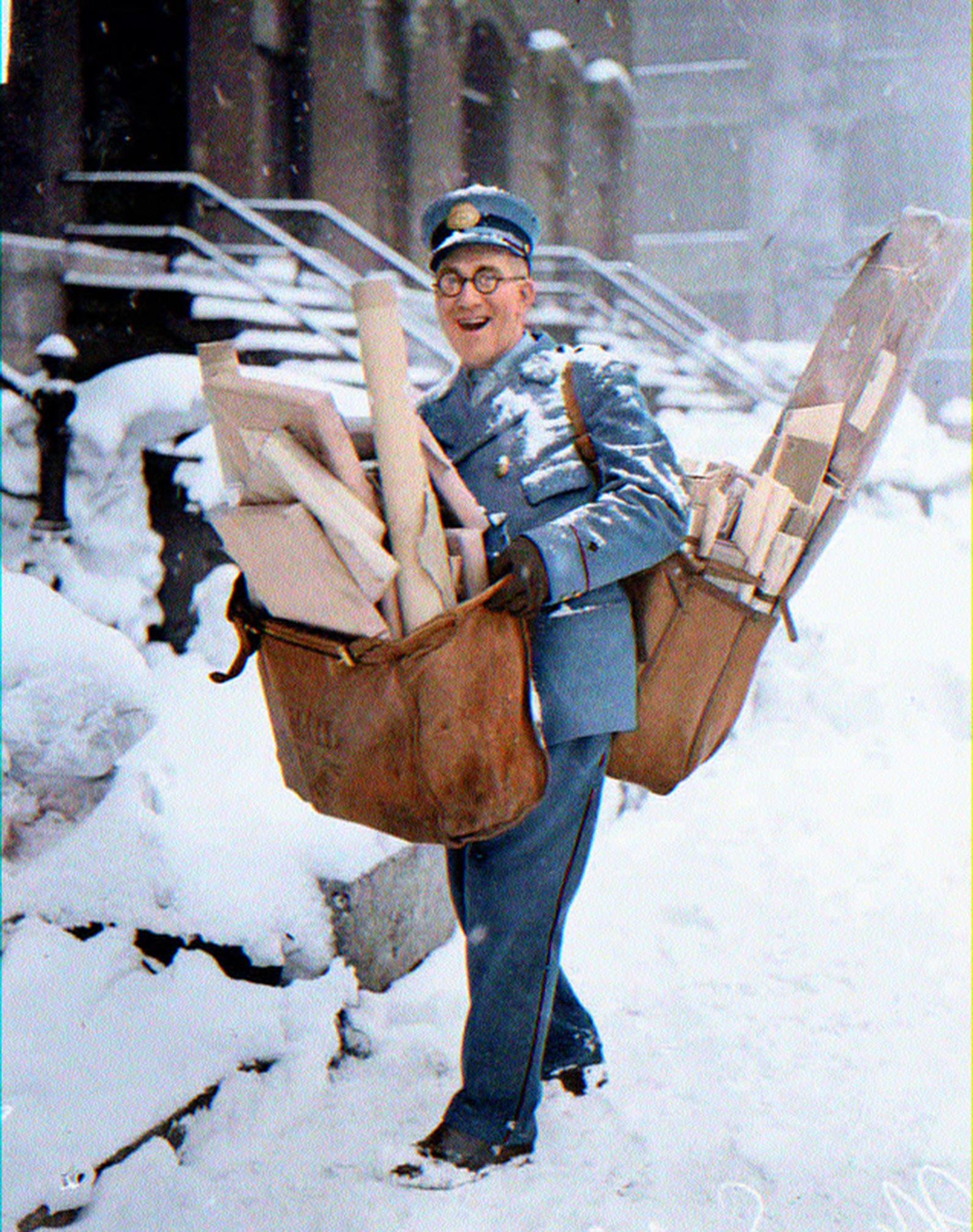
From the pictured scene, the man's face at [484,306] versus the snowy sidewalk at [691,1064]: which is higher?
the man's face at [484,306]

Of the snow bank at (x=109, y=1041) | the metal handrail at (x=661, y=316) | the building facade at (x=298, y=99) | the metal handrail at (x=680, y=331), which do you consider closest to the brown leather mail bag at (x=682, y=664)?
the snow bank at (x=109, y=1041)

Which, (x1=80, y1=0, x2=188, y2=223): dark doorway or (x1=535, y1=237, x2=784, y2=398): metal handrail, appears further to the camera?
(x1=535, y1=237, x2=784, y2=398): metal handrail

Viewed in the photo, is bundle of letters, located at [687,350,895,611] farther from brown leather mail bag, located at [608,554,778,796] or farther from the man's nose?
the man's nose

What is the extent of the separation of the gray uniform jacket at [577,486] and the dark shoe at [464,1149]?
0.87 metres

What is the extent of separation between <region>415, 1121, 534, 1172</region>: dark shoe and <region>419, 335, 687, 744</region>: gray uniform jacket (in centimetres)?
87

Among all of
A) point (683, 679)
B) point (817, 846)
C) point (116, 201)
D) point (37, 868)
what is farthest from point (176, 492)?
point (116, 201)

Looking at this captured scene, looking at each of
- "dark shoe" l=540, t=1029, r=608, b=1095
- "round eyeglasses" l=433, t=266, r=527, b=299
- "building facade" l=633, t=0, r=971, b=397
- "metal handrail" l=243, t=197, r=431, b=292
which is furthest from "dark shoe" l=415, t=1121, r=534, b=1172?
"building facade" l=633, t=0, r=971, b=397

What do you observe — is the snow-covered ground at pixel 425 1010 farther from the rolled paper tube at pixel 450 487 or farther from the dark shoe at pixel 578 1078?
the rolled paper tube at pixel 450 487

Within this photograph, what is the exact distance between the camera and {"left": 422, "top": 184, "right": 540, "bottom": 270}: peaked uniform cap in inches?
91.4

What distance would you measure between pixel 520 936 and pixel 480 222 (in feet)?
4.70

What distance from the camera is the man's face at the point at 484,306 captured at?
92.3 inches

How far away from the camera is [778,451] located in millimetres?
2465

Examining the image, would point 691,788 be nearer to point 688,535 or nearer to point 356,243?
point 688,535

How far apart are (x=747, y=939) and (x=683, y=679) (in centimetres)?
141
